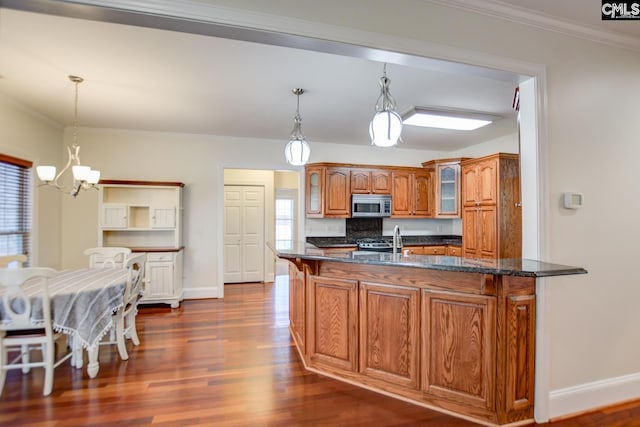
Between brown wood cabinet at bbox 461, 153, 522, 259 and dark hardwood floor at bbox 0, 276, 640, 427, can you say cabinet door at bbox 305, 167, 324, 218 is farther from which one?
brown wood cabinet at bbox 461, 153, 522, 259

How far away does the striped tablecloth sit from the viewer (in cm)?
234

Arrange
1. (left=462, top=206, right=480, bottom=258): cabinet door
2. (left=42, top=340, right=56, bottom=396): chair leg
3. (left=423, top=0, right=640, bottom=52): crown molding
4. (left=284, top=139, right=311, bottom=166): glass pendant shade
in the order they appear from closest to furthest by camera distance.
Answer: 1. (left=423, top=0, right=640, bottom=52): crown molding
2. (left=42, top=340, right=56, bottom=396): chair leg
3. (left=284, top=139, right=311, bottom=166): glass pendant shade
4. (left=462, top=206, right=480, bottom=258): cabinet door

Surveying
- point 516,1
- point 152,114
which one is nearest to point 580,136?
point 516,1

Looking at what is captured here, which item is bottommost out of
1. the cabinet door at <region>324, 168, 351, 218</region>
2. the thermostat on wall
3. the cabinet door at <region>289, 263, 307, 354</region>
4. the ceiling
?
the cabinet door at <region>289, 263, 307, 354</region>

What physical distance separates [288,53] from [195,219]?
11.1ft

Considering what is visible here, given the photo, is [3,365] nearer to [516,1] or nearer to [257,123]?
[257,123]

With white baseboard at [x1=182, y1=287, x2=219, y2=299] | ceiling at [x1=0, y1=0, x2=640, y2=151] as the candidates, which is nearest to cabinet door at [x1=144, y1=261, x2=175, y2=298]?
white baseboard at [x1=182, y1=287, x2=219, y2=299]

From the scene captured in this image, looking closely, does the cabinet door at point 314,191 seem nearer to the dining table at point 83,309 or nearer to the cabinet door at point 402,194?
the cabinet door at point 402,194

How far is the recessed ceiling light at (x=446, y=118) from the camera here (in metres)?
3.62

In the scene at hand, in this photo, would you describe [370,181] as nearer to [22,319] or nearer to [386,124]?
[386,124]

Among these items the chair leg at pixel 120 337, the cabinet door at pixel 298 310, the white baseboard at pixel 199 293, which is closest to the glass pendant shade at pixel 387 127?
the cabinet door at pixel 298 310

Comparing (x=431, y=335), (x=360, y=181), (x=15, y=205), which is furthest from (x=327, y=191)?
(x=15, y=205)

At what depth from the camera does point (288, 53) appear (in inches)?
96.4

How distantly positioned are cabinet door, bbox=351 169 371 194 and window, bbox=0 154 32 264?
174 inches
